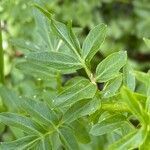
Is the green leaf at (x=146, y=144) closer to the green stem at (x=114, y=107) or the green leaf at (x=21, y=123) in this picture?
the green stem at (x=114, y=107)

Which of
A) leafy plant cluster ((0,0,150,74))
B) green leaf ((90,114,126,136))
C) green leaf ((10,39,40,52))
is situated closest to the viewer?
green leaf ((90,114,126,136))

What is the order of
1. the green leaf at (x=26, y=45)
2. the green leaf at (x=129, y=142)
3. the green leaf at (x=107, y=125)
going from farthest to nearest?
the green leaf at (x=26, y=45) < the green leaf at (x=107, y=125) < the green leaf at (x=129, y=142)

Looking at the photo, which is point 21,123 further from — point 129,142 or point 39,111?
point 129,142

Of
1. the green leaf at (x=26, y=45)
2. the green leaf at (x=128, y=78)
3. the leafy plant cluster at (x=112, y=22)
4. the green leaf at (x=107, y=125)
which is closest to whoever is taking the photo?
the green leaf at (x=107, y=125)

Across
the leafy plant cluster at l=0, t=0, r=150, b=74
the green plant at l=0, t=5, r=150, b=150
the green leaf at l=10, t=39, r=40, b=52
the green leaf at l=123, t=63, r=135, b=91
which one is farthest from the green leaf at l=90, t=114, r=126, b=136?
the leafy plant cluster at l=0, t=0, r=150, b=74

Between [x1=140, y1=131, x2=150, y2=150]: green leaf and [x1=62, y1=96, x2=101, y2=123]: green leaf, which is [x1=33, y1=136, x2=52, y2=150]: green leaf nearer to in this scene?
[x1=62, y1=96, x2=101, y2=123]: green leaf

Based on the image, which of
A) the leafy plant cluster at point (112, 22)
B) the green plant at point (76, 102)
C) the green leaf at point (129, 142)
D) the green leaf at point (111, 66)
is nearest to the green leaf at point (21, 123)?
the green plant at point (76, 102)

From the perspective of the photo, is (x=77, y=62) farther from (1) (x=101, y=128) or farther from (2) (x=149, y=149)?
(2) (x=149, y=149)

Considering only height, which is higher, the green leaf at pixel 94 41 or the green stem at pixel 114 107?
the green leaf at pixel 94 41

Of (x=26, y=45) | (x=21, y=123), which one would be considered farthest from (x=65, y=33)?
(x=26, y=45)
